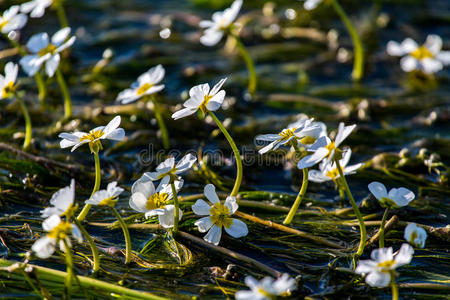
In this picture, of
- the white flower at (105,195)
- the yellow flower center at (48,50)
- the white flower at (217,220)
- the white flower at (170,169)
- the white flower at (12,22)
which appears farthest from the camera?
the white flower at (12,22)

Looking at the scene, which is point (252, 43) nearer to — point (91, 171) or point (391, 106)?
point (391, 106)

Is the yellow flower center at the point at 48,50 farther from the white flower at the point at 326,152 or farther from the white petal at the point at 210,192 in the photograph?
the white flower at the point at 326,152

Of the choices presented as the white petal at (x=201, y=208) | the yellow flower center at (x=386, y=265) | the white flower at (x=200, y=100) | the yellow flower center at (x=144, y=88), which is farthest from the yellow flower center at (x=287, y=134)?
the yellow flower center at (x=144, y=88)

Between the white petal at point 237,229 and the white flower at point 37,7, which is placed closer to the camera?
the white petal at point 237,229

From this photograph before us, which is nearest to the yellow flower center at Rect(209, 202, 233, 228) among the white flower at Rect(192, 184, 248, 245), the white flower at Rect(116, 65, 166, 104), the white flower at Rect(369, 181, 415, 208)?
the white flower at Rect(192, 184, 248, 245)

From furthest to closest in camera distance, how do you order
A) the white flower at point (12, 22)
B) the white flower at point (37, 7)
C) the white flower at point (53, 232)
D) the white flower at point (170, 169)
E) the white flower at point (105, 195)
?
the white flower at point (37, 7)
the white flower at point (12, 22)
the white flower at point (170, 169)
the white flower at point (105, 195)
the white flower at point (53, 232)

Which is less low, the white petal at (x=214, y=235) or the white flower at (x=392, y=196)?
the white flower at (x=392, y=196)

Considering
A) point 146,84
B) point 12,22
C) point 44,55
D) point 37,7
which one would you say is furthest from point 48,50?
point 37,7
